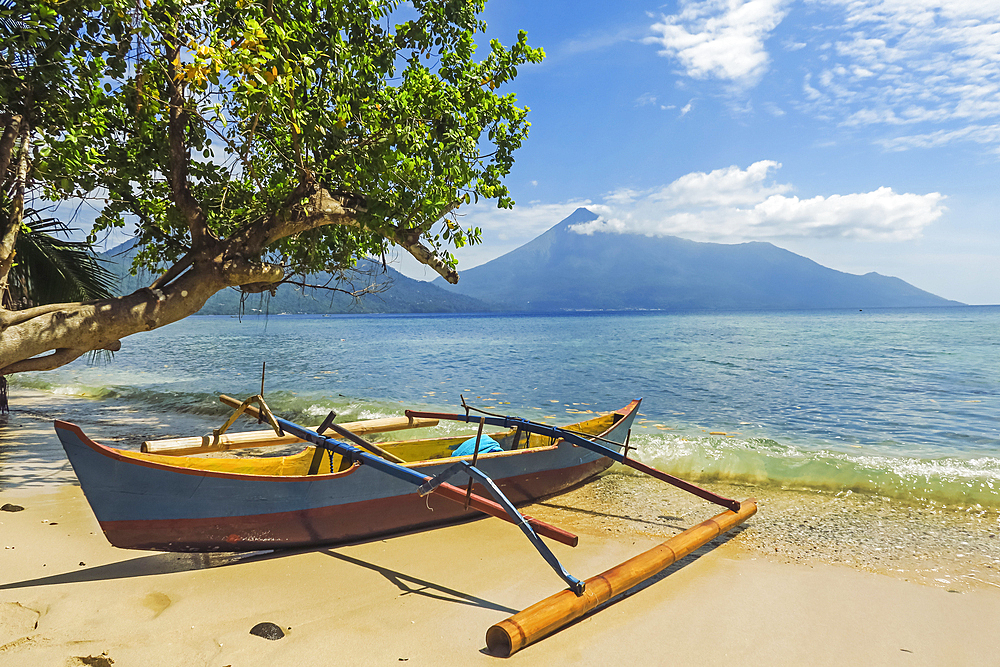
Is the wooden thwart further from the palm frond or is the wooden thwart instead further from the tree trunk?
the palm frond

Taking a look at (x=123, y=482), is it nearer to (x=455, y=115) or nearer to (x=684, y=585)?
(x=684, y=585)

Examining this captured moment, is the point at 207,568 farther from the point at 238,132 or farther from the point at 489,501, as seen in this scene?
the point at 238,132

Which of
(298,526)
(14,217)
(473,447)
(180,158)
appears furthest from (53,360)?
(473,447)

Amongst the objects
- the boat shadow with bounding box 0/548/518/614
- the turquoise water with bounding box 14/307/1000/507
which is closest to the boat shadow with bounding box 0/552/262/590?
the boat shadow with bounding box 0/548/518/614

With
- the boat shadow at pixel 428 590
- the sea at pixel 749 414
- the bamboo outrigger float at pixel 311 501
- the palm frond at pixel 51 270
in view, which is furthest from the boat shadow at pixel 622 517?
the palm frond at pixel 51 270

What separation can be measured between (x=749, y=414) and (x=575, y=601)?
12822mm

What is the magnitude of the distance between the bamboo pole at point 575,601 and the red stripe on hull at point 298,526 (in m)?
2.14

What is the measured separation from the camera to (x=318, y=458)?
227 inches

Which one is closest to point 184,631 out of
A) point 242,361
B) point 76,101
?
point 76,101

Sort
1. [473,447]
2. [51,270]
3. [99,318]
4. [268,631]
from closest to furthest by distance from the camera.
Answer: [268,631] → [99,318] → [473,447] → [51,270]

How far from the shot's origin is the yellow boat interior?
189 inches

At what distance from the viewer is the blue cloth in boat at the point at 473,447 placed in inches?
268

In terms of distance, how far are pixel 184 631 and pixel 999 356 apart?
141 feet

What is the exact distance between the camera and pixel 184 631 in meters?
3.72
